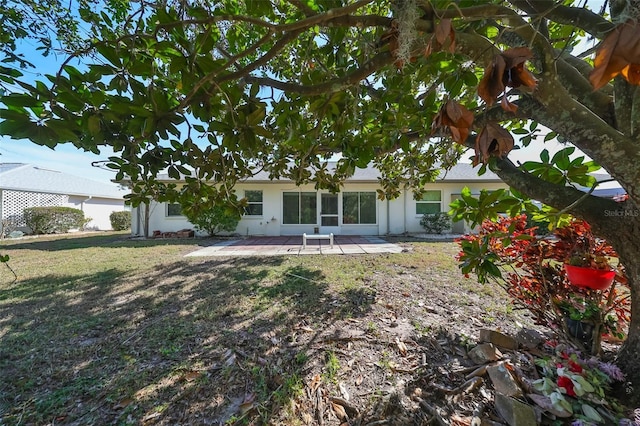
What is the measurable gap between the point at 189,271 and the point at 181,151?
475cm

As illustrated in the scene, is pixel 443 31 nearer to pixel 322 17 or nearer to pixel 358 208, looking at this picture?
pixel 322 17

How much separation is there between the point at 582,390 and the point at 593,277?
0.87 m

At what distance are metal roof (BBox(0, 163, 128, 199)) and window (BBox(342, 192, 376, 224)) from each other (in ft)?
47.5

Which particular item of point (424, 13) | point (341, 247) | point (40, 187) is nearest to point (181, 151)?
point (424, 13)

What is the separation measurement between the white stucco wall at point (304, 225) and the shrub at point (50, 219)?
19.8ft

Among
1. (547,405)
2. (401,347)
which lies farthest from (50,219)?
(547,405)

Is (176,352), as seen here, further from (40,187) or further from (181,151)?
(40,187)

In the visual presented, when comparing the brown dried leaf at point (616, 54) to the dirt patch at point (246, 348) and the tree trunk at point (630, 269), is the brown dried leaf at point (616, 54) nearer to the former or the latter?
the tree trunk at point (630, 269)

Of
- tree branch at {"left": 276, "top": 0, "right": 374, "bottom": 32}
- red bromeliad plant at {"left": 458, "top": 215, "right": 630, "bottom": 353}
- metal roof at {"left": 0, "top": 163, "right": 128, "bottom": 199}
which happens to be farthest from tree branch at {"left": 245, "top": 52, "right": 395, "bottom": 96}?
metal roof at {"left": 0, "top": 163, "right": 128, "bottom": 199}

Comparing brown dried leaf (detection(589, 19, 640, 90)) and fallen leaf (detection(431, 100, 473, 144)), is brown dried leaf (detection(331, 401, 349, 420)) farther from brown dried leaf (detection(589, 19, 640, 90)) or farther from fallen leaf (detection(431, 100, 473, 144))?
brown dried leaf (detection(589, 19, 640, 90))

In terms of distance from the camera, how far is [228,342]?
2824 mm

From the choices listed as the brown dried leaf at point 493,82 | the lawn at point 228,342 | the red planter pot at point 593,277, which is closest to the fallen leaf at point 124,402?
the lawn at point 228,342

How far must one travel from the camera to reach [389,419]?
177 cm

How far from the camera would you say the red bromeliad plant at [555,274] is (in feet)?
6.65
